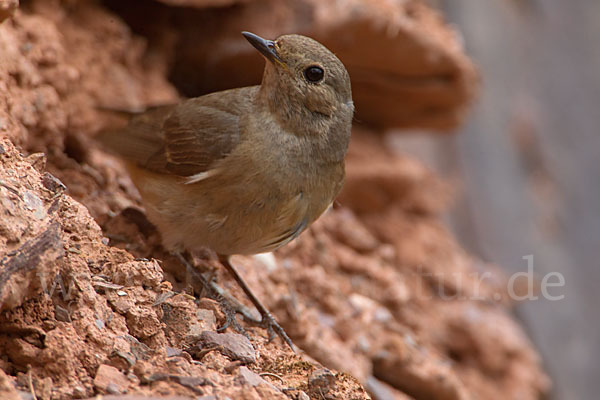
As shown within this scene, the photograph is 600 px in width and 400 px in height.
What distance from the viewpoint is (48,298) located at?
254 centimetres

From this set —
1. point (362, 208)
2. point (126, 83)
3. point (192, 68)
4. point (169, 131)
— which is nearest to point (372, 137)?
point (362, 208)

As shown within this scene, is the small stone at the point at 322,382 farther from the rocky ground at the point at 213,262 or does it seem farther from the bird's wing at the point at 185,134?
the bird's wing at the point at 185,134

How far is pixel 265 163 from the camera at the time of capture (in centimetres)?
356

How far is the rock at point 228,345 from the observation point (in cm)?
292

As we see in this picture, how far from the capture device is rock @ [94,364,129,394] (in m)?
2.34

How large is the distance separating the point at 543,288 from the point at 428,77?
2.81 meters

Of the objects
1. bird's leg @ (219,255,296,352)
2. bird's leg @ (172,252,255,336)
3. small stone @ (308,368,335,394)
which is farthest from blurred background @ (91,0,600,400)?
small stone @ (308,368,335,394)

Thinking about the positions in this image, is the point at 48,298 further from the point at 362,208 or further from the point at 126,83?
the point at 362,208

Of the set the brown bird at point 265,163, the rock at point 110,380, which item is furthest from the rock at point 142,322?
the brown bird at point 265,163

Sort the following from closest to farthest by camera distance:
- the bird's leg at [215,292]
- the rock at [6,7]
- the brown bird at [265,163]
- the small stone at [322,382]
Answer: the small stone at [322,382]
the rock at [6,7]
the brown bird at [265,163]
the bird's leg at [215,292]

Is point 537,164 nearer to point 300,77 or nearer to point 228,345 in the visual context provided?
point 300,77

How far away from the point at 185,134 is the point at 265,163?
66cm

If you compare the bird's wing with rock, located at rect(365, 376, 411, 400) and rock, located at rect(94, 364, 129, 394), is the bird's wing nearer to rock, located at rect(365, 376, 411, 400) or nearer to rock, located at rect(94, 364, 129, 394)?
rock, located at rect(94, 364, 129, 394)

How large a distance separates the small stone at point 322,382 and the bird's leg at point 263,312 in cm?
79
